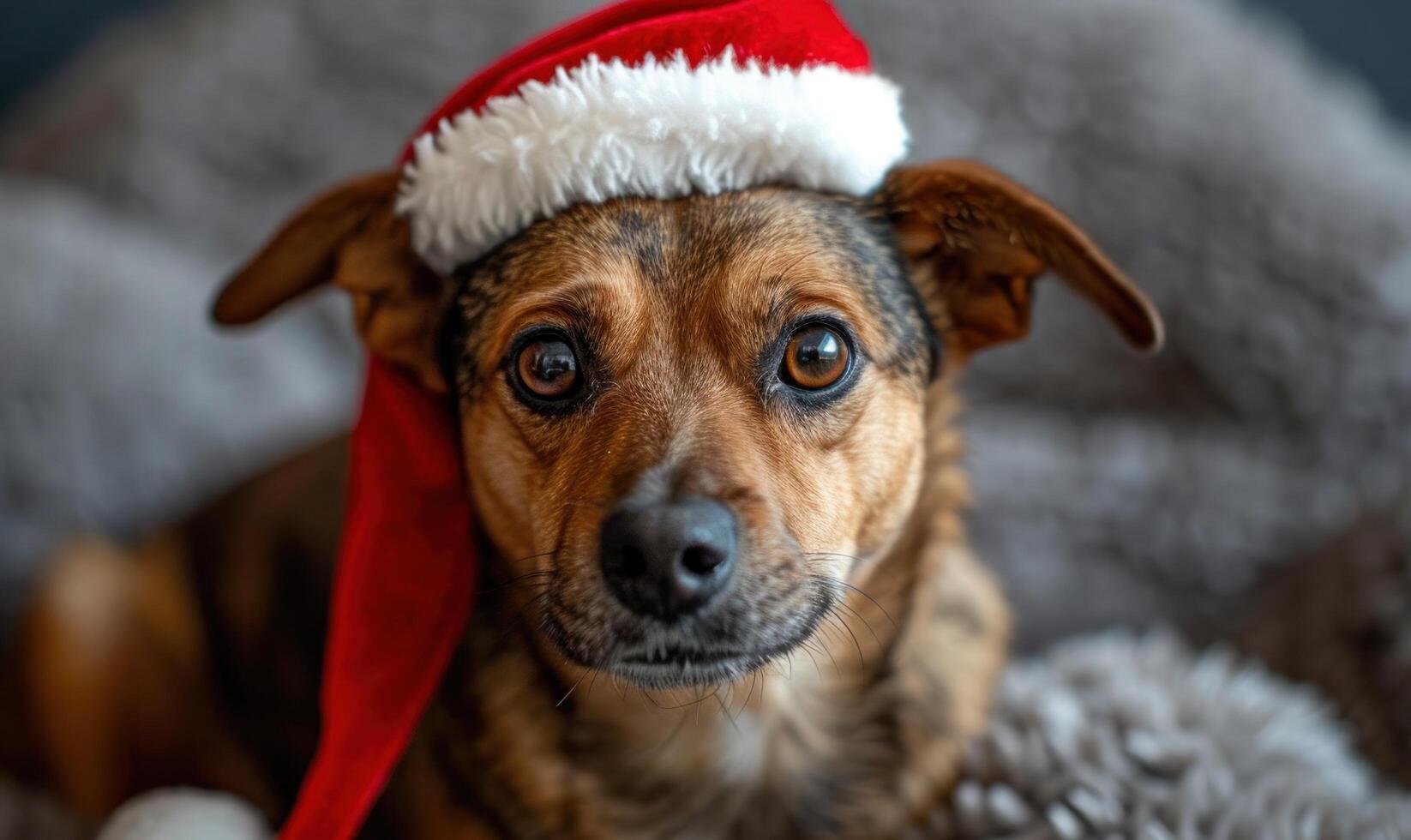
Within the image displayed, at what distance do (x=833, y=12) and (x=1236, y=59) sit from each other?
1428 millimetres

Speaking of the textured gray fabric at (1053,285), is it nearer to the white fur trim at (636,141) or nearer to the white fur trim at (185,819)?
the white fur trim at (636,141)

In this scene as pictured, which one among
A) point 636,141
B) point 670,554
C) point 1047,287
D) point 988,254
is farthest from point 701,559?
point 1047,287

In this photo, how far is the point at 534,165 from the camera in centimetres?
142

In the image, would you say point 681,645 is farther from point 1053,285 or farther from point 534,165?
point 1053,285

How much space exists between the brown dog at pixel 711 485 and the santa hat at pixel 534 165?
0.05 m

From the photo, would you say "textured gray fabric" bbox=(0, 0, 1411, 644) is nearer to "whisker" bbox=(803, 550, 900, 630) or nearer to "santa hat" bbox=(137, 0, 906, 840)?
"whisker" bbox=(803, 550, 900, 630)

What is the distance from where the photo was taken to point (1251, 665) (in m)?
1.99

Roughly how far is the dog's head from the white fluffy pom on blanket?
1.34 ft

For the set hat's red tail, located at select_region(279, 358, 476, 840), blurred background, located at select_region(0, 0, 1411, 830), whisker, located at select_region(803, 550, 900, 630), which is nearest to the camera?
whisker, located at select_region(803, 550, 900, 630)

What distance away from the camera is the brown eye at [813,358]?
1.43m

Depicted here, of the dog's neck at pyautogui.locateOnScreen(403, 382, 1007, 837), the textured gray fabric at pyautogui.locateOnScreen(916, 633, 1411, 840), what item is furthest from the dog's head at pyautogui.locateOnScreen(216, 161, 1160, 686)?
the textured gray fabric at pyautogui.locateOnScreen(916, 633, 1411, 840)

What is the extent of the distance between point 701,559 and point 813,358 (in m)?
0.36

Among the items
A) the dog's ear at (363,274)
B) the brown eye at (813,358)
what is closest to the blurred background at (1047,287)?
the brown eye at (813,358)

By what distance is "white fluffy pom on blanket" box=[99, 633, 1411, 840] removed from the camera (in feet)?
4.85
